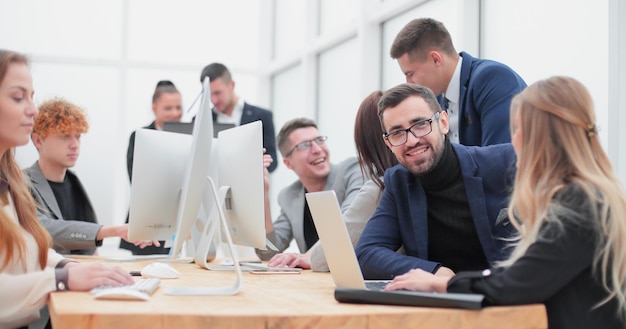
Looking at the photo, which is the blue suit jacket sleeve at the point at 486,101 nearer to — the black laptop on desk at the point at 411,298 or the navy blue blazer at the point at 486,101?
the navy blue blazer at the point at 486,101

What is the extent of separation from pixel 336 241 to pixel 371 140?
0.94 m

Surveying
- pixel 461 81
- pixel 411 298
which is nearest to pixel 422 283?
pixel 411 298

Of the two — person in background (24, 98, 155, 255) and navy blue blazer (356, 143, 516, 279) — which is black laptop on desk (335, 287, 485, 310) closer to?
navy blue blazer (356, 143, 516, 279)

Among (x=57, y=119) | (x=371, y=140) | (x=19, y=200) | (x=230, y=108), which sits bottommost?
(x=19, y=200)

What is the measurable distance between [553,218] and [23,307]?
118 centimetres

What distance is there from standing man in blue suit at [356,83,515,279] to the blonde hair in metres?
0.48

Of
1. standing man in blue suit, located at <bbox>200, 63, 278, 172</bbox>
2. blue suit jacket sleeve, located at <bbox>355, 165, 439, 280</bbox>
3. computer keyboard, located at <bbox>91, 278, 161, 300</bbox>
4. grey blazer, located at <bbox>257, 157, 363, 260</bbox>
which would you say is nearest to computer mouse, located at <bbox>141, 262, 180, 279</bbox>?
computer keyboard, located at <bbox>91, 278, 161, 300</bbox>

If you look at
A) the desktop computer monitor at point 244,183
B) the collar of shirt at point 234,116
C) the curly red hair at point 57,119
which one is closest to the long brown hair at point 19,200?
the desktop computer monitor at point 244,183

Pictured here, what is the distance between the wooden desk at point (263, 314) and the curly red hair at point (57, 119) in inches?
74.8

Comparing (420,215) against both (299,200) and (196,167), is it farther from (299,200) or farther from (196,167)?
(299,200)

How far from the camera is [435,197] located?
7.11 ft

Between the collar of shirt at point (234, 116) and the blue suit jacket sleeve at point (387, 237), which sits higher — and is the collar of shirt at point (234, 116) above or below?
above

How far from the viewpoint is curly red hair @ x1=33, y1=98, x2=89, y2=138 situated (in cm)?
337

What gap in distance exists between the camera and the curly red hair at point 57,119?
3369 millimetres
